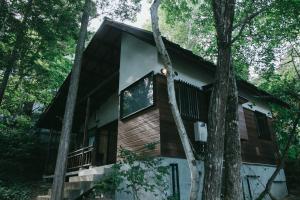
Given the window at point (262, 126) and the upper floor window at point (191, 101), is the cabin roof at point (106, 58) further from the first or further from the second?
the window at point (262, 126)

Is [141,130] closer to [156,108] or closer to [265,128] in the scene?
[156,108]

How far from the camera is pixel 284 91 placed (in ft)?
22.3

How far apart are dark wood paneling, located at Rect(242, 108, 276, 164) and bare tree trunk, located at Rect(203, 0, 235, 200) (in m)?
5.42

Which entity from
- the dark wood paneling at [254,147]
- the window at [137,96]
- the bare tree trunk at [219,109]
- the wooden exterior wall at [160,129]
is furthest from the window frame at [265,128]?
the bare tree trunk at [219,109]

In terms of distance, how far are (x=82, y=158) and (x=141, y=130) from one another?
13.0 feet

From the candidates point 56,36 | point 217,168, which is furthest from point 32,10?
point 217,168

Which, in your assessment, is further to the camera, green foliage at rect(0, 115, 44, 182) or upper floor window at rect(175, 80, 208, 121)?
green foliage at rect(0, 115, 44, 182)

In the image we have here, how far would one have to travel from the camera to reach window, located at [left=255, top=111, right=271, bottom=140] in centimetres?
1123

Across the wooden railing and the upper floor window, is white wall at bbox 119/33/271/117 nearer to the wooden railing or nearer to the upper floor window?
the upper floor window

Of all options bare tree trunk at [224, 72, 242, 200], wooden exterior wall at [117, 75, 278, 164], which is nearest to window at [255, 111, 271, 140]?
wooden exterior wall at [117, 75, 278, 164]

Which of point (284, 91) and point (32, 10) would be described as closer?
point (284, 91)

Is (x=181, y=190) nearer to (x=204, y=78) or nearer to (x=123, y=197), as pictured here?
(x=123, y=197)

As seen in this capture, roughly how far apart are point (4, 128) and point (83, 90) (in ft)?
21.5

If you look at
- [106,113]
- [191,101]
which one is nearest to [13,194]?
[106,113]
